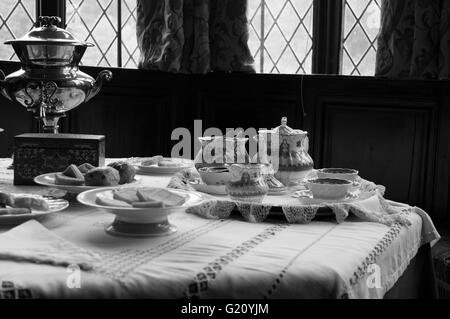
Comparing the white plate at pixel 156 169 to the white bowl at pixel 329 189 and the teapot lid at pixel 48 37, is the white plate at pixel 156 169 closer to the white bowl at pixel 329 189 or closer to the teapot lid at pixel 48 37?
the teapot lid at pixel 48 37

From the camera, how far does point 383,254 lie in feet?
4.14

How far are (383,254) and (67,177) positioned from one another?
2.33 feet

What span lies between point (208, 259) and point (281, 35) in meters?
2.70

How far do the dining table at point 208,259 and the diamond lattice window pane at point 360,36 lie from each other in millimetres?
2161

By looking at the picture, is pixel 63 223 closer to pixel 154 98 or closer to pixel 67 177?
pixel 67 177

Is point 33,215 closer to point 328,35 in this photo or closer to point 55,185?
point 55,185

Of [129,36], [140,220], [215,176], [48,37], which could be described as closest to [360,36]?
[129,36]

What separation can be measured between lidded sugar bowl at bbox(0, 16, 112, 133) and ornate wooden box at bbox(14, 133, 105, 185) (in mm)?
380

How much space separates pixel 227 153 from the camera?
1719mm

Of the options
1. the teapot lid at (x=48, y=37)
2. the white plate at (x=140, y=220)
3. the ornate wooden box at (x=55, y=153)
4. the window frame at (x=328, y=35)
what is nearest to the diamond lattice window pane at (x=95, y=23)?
the window frame at (x=328, y=35)

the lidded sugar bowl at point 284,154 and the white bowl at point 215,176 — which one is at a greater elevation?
the lidded sugar bowl at point 284,154

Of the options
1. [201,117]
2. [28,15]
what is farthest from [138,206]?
[28,15]

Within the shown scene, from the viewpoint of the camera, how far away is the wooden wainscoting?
10.6 feet

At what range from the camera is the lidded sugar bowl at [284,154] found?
169 centimetres
